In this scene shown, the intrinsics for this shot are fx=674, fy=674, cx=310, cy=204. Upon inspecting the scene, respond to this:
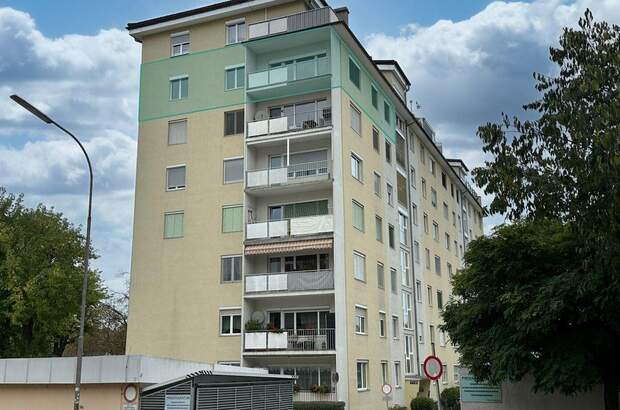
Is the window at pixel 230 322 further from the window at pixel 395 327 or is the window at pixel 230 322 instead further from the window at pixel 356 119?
the window at pixel 356 119

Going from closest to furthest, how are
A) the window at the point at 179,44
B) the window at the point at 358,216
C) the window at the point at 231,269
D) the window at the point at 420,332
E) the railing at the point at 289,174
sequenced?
the railing at the point at 289,174 < the window at the point at 231,269 < the window at the point at 358,216 < the window at the point at 179,44 < the window at the point at 420,332

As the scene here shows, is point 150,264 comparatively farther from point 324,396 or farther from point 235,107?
point 324,396

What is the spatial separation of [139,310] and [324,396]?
11203mm

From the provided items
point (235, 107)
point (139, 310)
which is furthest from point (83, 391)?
point (235, 107)

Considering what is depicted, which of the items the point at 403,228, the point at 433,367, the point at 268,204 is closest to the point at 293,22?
the point at 268,204

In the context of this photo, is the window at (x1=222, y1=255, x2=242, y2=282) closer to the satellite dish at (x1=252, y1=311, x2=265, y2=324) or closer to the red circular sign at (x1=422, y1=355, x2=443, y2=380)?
the satellite dish at (x1=252, y1=311, x2=265, y2=324)

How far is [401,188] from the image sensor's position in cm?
4466

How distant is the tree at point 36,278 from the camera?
40.7m

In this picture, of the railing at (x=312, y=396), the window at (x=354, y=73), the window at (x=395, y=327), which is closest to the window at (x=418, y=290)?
the window at (x=395, y=327)

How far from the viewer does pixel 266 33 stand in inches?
1410

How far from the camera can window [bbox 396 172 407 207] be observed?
43719 mm

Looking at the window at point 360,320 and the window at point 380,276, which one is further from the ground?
the window at point 380,276

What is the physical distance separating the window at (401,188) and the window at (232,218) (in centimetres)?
1223

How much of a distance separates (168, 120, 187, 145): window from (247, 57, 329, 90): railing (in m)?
4.58
